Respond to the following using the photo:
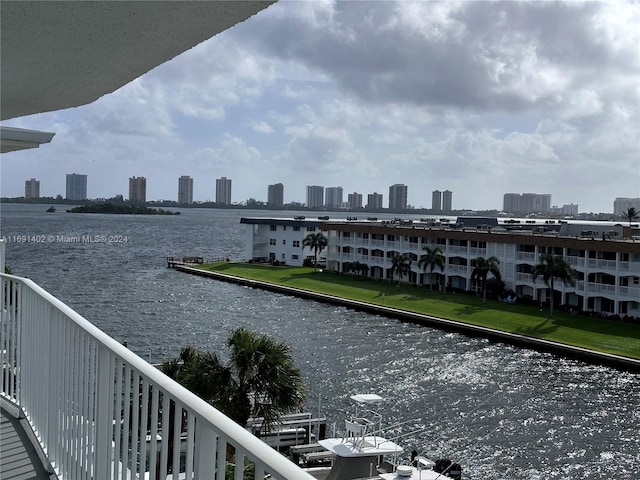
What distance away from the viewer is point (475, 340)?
1291 inches

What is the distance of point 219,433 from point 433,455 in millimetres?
17941

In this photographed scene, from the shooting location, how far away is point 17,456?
3.65 meters

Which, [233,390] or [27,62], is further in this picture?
[233,390]

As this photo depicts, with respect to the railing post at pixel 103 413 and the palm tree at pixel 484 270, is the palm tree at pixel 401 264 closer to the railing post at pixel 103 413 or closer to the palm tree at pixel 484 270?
the palm tree at pixel 484 270

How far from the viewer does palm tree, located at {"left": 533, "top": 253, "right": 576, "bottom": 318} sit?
3859 cm

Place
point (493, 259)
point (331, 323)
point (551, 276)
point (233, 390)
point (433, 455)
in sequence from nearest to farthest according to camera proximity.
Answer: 1. point (233, 390)
2. point (433, 455)
3. point (331, 323)
4. point (551, 276)
5. point (493, 259)

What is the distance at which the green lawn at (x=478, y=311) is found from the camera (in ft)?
105

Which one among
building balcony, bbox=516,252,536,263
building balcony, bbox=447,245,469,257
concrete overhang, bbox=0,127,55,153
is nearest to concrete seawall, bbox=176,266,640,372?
building balcony, bbox=516,252,536,263

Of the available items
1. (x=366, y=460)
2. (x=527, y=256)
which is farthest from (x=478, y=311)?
(x=366, y=460)

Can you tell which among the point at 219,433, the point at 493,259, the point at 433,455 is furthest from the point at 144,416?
the point at 493,259

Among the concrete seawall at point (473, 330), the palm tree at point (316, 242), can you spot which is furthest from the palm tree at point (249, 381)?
the palm tree at point (316, 242)

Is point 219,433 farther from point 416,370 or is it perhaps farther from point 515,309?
point 515,309

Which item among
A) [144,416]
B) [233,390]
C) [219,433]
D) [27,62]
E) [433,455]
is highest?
[27,62]

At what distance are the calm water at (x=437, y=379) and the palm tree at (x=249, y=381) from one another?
6.37 metres
